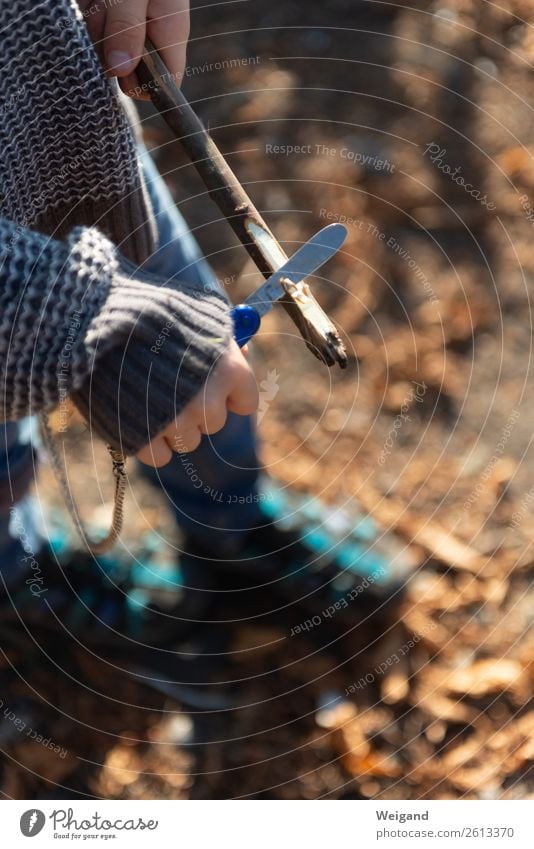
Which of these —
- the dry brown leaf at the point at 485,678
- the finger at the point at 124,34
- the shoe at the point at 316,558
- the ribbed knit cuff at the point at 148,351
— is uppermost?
the finger at the point at 124,34

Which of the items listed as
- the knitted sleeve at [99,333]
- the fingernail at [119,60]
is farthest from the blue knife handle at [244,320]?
the fingernail at [119,60]

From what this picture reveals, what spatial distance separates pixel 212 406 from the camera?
46 cm

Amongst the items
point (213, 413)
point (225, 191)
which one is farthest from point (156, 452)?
point (225, 191)

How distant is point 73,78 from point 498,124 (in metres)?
0.53

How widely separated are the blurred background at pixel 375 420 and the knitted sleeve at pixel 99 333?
32cm

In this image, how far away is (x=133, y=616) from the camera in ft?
2.35

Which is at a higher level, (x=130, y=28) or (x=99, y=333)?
(x=130, y=28)

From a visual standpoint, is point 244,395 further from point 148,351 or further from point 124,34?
point 124,34

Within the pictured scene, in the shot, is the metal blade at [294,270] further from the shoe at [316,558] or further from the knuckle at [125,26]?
the shoe at [316,558]

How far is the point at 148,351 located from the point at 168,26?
0.22m

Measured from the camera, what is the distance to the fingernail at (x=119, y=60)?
1.61ft

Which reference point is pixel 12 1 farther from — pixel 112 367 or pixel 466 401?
pixel 466 401
